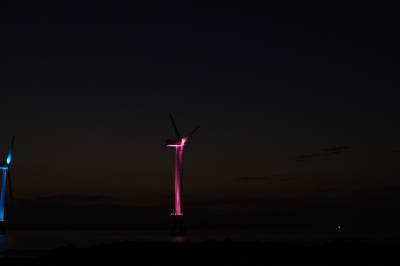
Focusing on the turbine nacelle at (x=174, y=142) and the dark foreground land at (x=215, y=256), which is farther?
the turbine nacelle at (x=174, y=142)

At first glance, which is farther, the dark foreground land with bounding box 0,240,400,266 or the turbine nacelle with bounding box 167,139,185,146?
the turbine nacelle with bounding box 167,139,185,146

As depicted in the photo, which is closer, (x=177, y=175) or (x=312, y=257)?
(x=312, y=257)

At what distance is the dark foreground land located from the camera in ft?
190

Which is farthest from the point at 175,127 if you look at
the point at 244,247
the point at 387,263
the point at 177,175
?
the point at 387,263

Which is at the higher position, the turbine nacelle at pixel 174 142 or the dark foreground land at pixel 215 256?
the turbine nacelle at pixel 174 142

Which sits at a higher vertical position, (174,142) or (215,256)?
(174,142)

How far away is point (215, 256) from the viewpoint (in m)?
64.4

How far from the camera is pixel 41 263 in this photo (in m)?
61.8

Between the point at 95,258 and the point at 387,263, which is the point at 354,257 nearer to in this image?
the point at 387,263

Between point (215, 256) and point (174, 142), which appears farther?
point (174, 142)

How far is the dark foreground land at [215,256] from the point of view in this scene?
5803 centimetres

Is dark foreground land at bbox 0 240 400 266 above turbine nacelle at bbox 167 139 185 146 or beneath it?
beneath

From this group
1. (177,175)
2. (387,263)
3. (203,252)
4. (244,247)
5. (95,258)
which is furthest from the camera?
(177,175)

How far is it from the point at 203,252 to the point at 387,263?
24.9m
